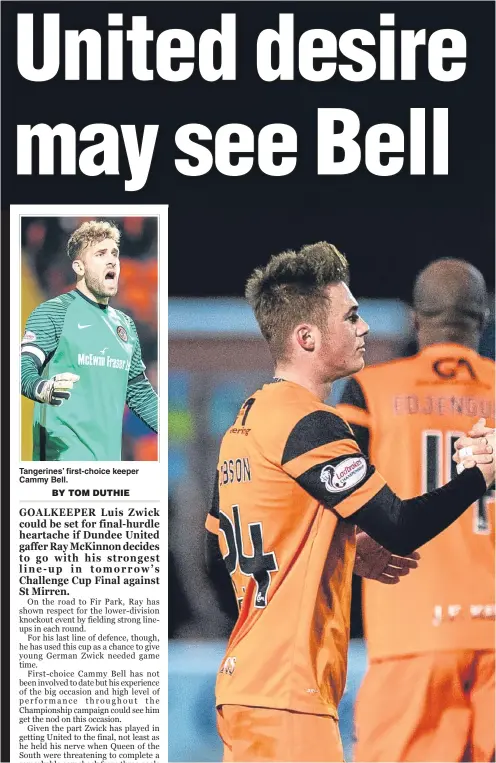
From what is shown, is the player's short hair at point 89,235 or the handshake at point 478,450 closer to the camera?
the handshake at point 478,450

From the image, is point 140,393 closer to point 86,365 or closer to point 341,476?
point 86,365

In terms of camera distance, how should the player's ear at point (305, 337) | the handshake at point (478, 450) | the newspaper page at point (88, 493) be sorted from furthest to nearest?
the newspaper page at point (88, 493)
the handshake at point (478, 450)
the player's ear at point (305, 337)

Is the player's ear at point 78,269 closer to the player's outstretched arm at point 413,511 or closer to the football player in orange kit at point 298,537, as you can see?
the football player in orange kit at point 298,537

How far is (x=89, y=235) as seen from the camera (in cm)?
448

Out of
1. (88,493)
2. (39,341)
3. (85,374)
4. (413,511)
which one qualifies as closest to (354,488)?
(413,511)

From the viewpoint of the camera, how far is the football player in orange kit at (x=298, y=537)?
3.77 metres

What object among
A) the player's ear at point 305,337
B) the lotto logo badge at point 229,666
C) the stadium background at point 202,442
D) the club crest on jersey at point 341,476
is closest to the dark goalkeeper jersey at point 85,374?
the stadium background at point 202,442

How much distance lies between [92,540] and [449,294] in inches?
79.0

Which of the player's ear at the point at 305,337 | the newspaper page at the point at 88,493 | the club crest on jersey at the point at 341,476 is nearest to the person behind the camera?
the club crest on jersey at the point at 341,476

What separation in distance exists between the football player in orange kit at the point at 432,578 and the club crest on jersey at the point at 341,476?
1.69 feet

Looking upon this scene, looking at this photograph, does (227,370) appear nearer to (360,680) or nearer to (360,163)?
(360,163)

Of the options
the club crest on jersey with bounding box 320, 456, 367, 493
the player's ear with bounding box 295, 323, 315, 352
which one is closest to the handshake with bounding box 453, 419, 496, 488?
the club crest on jersey with bounding box 320, 456, 367, 493

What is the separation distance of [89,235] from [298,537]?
171 centimetres

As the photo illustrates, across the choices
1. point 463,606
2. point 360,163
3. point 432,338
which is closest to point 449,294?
point 432,338
